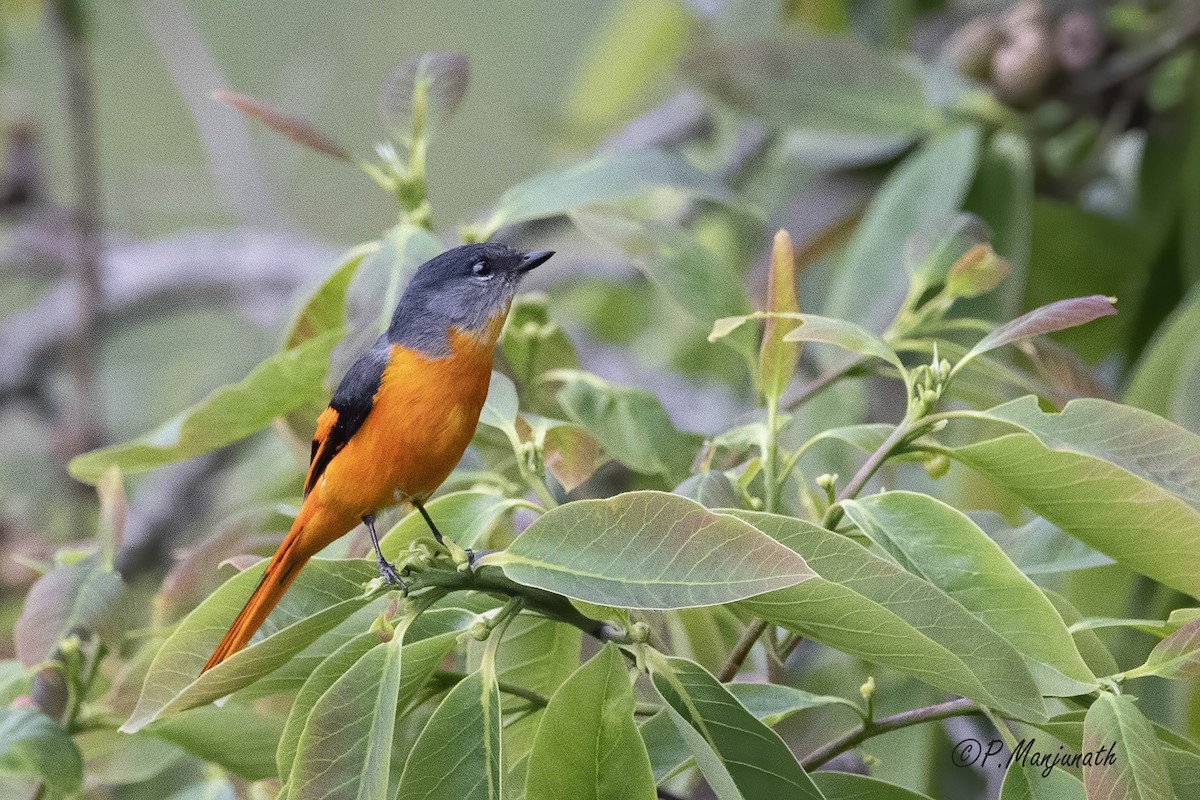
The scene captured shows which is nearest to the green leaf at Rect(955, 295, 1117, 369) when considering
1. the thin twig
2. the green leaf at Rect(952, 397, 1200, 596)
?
the green leaf at Rect(952, 397, 1200, 596)

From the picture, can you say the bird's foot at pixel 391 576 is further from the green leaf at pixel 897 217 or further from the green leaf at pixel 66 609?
the green leaf at pixel 897 217

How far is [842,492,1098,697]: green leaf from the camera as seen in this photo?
64cm

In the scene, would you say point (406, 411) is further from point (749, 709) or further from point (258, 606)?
point (749, 709)

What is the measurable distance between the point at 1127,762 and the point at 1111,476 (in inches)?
6.4

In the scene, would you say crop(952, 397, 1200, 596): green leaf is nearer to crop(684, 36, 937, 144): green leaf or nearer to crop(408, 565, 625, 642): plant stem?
crop(408, 565, 625, 642): plant stem

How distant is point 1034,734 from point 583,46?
4358mm

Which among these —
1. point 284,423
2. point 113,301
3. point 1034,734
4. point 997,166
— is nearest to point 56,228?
point 113,301

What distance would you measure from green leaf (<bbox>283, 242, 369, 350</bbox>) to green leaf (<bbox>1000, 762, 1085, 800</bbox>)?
72 centimetres

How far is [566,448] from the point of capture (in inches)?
34.7

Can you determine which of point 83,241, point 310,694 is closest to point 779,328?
point 310,694

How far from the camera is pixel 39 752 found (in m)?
0.82

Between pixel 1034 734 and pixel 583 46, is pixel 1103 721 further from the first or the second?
pixel 583 46

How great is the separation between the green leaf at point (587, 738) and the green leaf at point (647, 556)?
0.06 meters

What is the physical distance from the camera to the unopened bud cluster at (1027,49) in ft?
5.66
